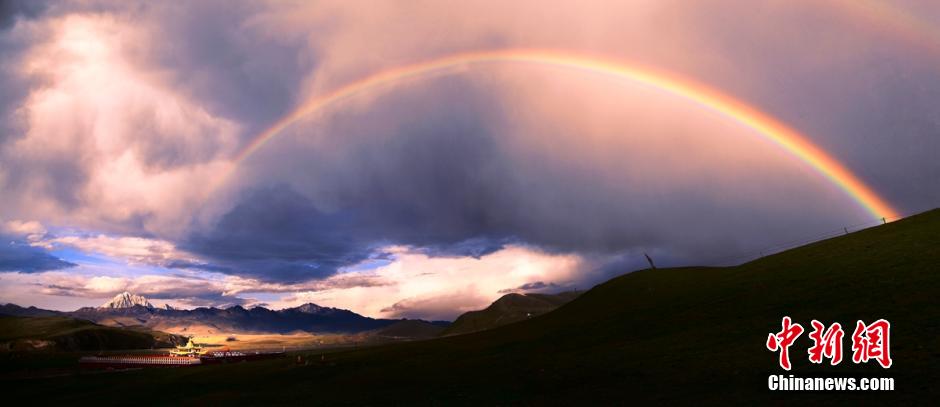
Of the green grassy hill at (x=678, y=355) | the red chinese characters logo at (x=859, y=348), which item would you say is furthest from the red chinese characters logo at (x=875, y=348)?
the green grassy hill at (x=678, y=355)

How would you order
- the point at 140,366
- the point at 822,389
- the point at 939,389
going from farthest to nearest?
the point at 140,366, the point at 822,389, the point at 939,389

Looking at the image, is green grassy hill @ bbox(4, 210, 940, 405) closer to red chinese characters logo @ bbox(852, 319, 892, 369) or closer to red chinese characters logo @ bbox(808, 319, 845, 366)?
red chinese characters logo @ bbox(852, 319, 892, 369)

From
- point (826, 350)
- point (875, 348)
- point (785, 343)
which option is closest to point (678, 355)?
point (785, 343)

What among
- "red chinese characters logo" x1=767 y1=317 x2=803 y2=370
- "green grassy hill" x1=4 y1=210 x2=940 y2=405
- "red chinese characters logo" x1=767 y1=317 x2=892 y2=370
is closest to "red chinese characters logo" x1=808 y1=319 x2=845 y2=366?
"red chinese characters logo" x1=767 y1=317 x2=892 y2=370

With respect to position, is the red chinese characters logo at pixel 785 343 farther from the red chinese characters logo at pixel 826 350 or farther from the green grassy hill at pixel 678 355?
the red chinese characters logo at pixel 826 350

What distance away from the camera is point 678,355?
42.1 metres

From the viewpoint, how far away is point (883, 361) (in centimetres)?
2903

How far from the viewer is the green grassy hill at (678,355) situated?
30891 millimetres

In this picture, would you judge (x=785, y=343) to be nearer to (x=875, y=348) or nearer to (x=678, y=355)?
(x=875, y=348)

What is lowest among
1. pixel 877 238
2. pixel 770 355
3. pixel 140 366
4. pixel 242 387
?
pixel 140 366

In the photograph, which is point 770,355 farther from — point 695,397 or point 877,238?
point 877,238

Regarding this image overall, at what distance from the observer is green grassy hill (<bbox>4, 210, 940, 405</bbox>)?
30.9 metres

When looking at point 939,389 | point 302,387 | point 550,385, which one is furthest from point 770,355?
point 302,387

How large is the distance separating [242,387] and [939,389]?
5756 cm
